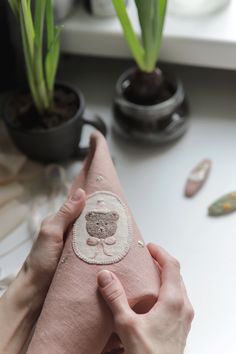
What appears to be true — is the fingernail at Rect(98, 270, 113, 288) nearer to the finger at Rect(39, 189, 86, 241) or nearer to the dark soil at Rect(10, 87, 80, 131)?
the finger at Rect(39, 189, 86, 241)

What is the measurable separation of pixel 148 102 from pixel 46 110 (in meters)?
0.15

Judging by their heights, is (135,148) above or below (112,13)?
below

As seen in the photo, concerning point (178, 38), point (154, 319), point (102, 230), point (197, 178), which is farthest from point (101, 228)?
point (178, 38)

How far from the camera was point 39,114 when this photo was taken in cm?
80

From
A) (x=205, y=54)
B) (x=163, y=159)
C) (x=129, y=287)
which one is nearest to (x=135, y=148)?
(x=163, y=159)

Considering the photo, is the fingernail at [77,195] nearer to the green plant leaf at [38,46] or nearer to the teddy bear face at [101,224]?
the teddy bear face at [101,224]

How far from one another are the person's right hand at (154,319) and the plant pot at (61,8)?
45 centimetres

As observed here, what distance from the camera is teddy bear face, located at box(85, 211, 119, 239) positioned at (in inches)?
24.4

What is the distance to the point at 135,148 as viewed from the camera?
2.81ft

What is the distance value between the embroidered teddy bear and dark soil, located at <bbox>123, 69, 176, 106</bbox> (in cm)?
26

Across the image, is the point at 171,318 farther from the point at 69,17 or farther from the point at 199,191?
the point at 69,17

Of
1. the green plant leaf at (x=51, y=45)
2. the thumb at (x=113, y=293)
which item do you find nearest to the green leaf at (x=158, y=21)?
the green plant leaf at (x=51, y=45)

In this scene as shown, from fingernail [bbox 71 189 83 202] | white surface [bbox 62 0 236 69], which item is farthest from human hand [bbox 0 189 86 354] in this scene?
white surface [bbox 62 0 236 69]

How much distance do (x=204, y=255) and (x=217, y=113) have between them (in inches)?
10.7
